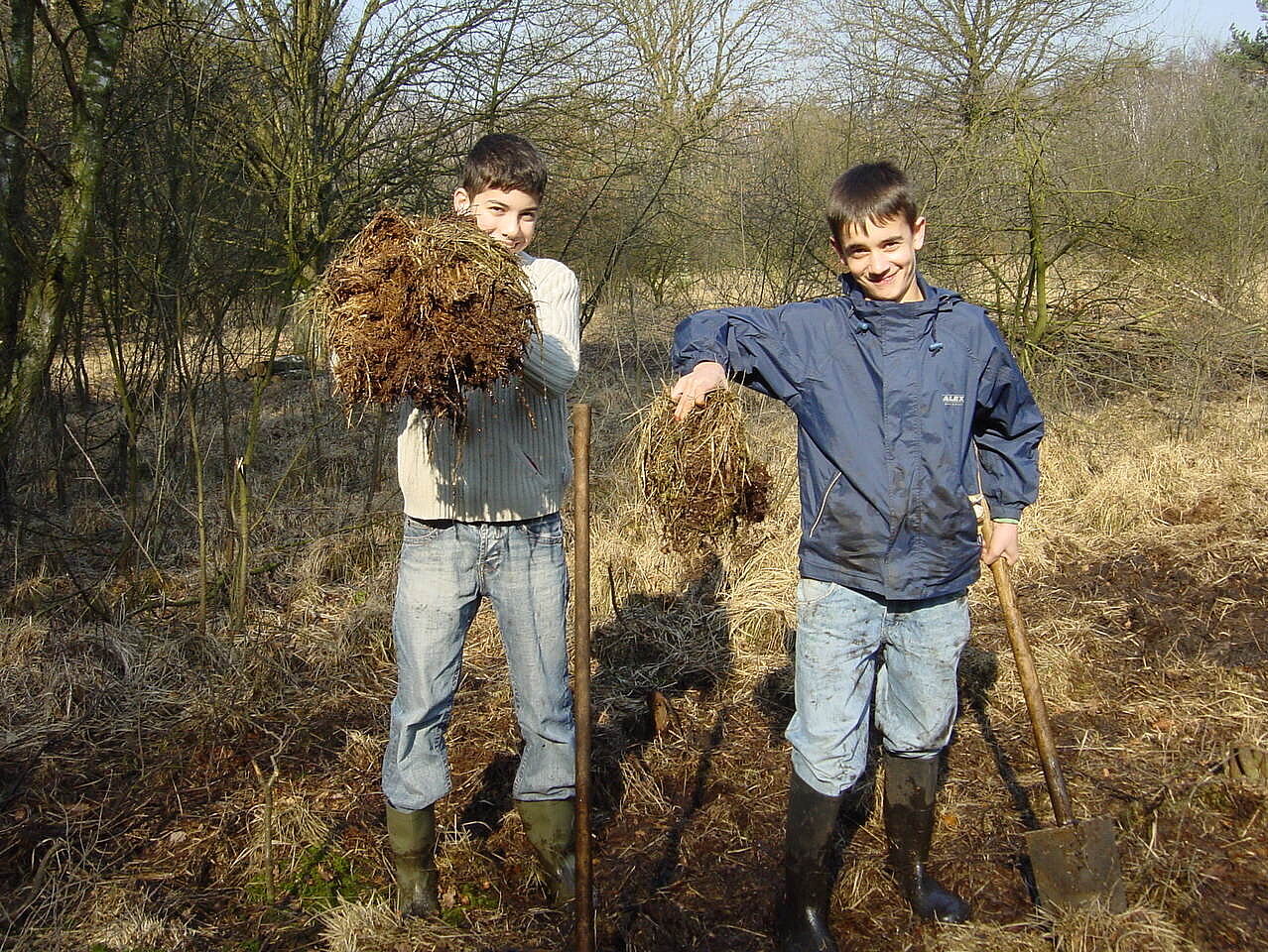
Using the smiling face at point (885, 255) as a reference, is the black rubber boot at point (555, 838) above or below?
below

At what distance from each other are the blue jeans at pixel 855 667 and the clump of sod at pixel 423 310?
3.55 feet

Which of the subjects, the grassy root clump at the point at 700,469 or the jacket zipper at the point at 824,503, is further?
the grassy root clump at the point at 700,469

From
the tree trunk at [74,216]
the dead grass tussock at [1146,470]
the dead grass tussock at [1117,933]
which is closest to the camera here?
the dead grass tussock at [1117,933]

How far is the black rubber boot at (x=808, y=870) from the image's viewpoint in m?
2.56

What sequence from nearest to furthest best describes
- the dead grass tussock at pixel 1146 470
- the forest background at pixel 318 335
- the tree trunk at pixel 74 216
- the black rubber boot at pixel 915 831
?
the black rubber boot at pixel 915 831 → the forest background at pixel 318 335 → the tree trunk at pixel 74 216 → the dead grass tussock at pixel 1146 470

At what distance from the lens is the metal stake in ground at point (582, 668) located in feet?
7.06

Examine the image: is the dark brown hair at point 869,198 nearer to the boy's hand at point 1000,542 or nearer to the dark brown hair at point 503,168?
the dark brown hair at point 503,168

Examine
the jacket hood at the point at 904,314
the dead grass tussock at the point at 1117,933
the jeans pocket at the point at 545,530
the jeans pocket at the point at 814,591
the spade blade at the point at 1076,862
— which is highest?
the jacket hood at the point at 904,314

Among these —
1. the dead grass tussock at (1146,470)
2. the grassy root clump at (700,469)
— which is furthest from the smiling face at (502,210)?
the dead grass tussock at (1146,470)

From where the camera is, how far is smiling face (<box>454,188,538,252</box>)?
2.38m

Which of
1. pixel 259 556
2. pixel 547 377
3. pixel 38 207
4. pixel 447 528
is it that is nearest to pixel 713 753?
pixel 447 528

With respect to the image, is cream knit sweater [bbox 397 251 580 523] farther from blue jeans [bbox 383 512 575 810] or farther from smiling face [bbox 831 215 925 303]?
smiling face [bbox 831 215 925 303]

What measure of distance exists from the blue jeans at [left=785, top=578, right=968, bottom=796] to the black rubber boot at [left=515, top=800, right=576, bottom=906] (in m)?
0.71

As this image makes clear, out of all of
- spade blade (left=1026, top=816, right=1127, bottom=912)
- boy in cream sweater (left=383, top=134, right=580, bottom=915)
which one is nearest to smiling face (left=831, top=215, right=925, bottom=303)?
boy in cream sweater (left=383, top=134, right=580, bottom=915)
